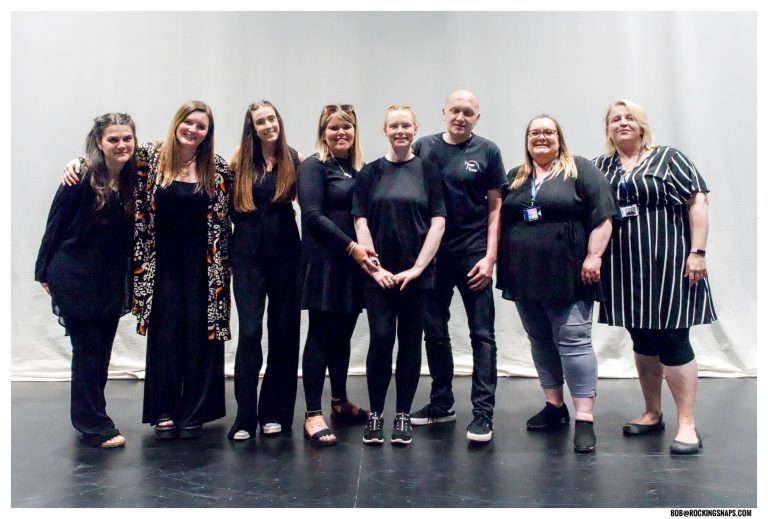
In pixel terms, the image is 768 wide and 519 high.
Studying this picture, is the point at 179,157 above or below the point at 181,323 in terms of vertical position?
above

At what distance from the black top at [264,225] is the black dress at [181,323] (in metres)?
0.15

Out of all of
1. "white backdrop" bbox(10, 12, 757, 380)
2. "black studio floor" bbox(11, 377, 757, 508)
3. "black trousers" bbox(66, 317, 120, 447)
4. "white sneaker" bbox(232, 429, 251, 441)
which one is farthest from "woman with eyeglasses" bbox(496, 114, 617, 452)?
"black trousers" bbox(66, 317, 120, 447)

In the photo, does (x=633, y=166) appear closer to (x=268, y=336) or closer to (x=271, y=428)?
(x=268, y=336)

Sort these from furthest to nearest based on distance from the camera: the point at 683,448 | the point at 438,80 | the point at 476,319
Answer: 1. the point at 438,80
2. the point at 476,319
3. the point at 683,448

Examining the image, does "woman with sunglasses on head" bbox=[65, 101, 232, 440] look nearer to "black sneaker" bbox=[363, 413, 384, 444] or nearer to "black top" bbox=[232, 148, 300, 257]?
"black top" bbox=[232, 148, 300, 257]

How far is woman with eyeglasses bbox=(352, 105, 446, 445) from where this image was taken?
96.9 inches

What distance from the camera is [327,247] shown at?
99.9 inches

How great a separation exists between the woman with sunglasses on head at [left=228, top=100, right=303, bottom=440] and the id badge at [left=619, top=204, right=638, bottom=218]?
1.25m

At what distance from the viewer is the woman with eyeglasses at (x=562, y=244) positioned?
2463mm

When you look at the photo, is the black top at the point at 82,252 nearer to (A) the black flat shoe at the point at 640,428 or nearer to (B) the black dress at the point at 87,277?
(B) the black dress at the point at 87,277

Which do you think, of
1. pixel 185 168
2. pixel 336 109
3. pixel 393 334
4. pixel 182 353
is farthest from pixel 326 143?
pixel 182 353

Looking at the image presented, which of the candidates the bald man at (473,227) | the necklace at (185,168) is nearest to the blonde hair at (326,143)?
the bald man at (473,227)

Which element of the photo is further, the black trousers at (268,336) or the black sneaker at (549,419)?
the black sneaker at (549,419)

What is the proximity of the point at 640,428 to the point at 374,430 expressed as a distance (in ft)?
3.52
